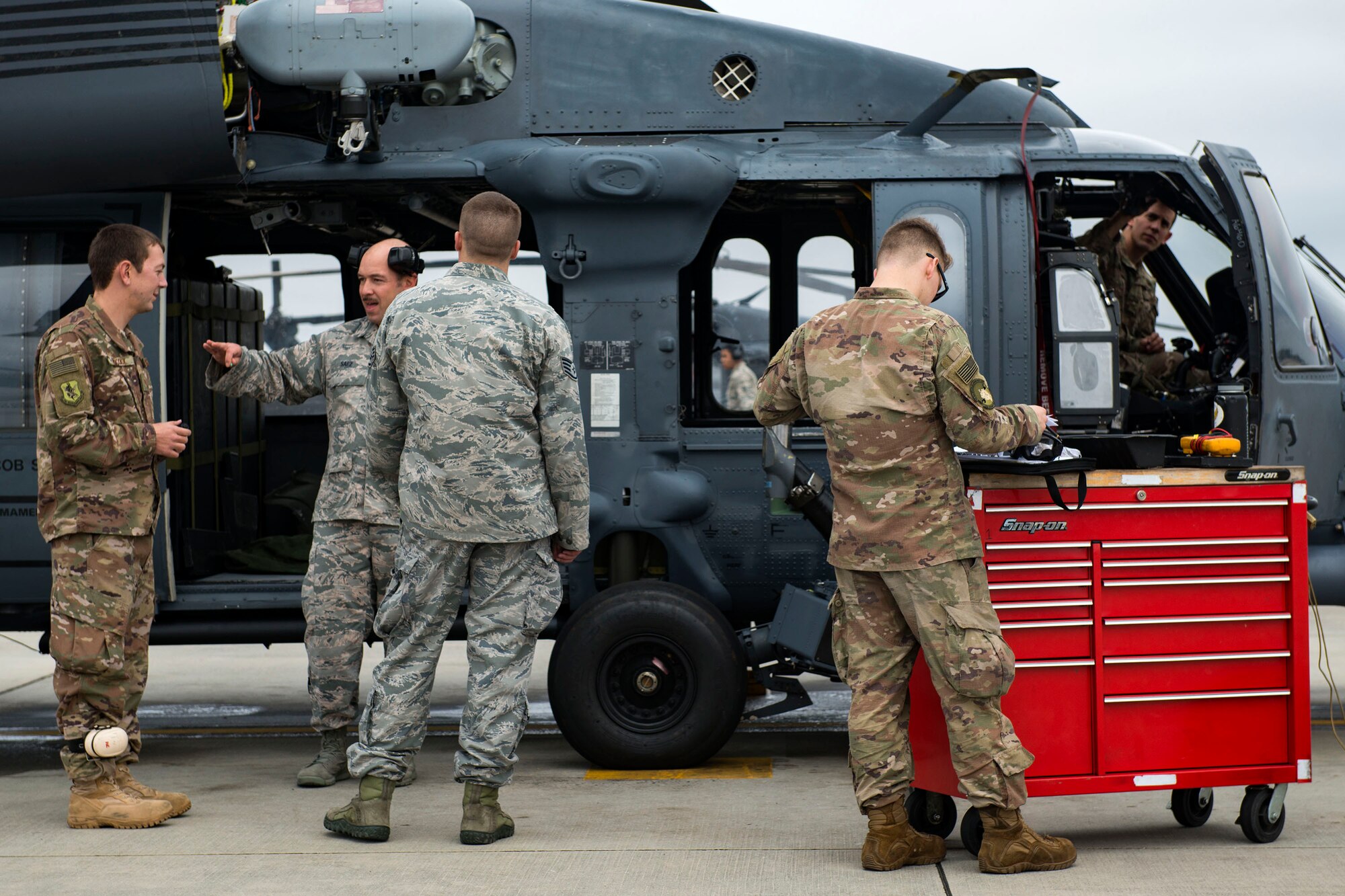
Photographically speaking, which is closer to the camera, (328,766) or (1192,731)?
(1192,731)

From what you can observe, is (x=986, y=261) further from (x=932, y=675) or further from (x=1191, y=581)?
(x=932, y=675)

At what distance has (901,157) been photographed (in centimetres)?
587

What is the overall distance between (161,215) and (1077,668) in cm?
413

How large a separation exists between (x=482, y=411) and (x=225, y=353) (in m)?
1.59

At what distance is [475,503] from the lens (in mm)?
4305

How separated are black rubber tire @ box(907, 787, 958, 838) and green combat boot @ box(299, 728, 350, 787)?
228 centimetres

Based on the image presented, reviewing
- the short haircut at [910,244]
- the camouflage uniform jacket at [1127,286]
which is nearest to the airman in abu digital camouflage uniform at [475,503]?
the short haircut at [910,244]

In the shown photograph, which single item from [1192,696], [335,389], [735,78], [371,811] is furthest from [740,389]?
[371,811]

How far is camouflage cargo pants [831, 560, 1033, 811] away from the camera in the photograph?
4.05m

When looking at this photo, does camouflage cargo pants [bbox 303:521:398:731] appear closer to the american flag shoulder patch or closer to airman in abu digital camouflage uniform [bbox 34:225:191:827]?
airman in abu digital camouflage uniform [bbox 34:225:191:827]

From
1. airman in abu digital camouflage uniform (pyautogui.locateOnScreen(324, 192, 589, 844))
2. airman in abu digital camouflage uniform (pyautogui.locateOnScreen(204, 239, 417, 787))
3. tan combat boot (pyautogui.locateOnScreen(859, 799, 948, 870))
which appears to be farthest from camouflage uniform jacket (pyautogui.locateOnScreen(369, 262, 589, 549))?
tan combat boot (pyautogui.locateOnScreen(859, 799, 948, 870))

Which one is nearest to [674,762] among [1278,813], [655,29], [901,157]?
[1278,813]

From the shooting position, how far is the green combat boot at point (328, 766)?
18.0 ft

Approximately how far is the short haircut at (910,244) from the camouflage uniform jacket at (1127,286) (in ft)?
7.38
